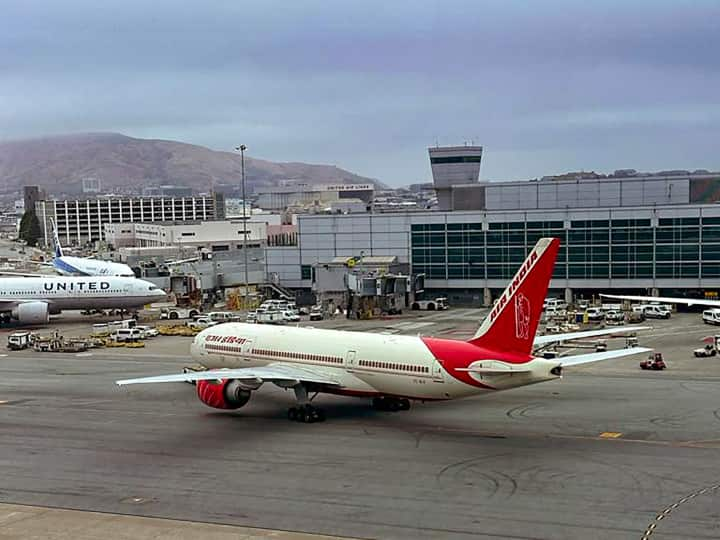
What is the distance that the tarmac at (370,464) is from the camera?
93.5ft

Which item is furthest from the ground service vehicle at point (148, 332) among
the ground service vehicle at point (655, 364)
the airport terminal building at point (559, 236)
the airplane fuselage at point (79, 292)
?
the ground service vehicle at point (655, 364)

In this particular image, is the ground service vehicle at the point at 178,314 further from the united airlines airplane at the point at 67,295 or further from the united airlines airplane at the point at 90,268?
the united airlines airplane at the point at 90,268

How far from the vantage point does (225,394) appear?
148 feet

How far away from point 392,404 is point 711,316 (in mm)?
45952

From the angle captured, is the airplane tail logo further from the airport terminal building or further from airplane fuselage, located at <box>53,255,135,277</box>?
airplane fuselage, located at <box>53,255,135,277</box>

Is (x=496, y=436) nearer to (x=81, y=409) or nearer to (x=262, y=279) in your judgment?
(x=81, y=409)

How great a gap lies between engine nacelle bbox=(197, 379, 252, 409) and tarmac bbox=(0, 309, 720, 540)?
2.40 feet

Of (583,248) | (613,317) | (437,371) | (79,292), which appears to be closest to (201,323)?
(79,292)

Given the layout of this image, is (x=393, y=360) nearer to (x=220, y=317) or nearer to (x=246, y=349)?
(x=246, y=349)

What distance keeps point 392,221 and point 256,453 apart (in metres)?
70.0

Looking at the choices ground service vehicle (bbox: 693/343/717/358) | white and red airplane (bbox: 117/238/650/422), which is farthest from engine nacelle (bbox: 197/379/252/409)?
ground service vehicle (bbox: 693/343/717/358)

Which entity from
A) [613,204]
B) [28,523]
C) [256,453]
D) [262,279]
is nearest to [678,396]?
[256,453]

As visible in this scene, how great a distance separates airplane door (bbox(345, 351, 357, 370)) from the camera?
44094 millimetres

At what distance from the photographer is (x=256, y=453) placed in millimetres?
37875
